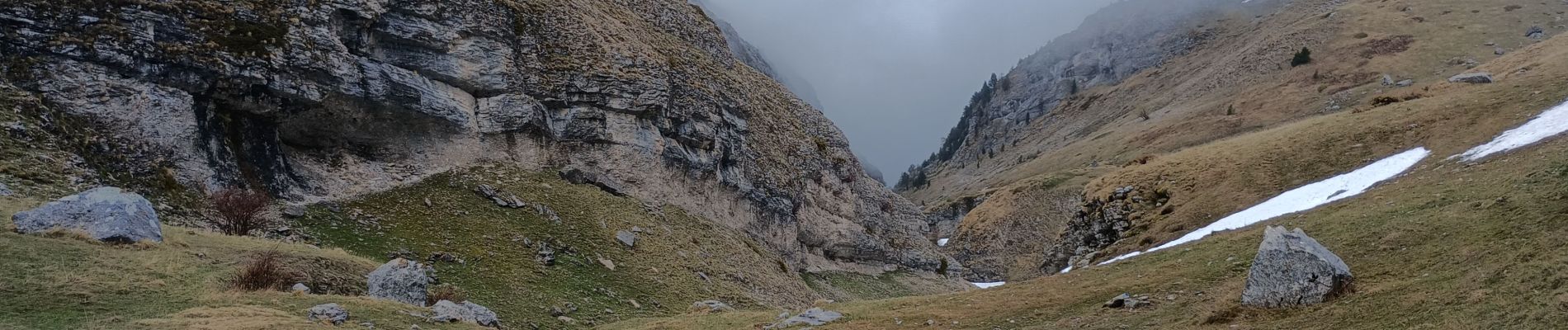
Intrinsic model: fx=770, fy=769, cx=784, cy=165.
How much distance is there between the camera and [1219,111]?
122688mm

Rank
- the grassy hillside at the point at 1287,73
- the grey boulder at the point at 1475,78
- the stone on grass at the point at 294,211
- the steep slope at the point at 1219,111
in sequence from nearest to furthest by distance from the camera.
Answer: the stone on grass at the point at 294,211
the steep slope at the point at 1219,111
the grey boulder at the point at 1475,78
the grassy hillside at the point at 1287,73

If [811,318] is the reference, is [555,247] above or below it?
below

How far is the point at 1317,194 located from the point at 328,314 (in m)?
41.7

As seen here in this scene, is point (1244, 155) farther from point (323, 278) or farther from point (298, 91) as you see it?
point (298, 91)

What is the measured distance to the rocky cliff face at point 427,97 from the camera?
114 feet

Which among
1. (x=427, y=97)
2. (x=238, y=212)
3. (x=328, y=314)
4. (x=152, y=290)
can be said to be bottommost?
(x=238, y=212)

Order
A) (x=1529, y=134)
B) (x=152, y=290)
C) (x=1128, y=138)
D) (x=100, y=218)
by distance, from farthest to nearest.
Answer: (x=1128, y=138)
(x=1529, y=134)
(x=100, y=218)
(x=152, y=290)

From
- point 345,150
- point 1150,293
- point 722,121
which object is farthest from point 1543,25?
point 345,150

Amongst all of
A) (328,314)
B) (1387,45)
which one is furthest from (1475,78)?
(1387,45)

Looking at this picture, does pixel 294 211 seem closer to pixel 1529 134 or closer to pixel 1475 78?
pixel 1529 134

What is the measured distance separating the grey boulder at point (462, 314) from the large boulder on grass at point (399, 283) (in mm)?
1113

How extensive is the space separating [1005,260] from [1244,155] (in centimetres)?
5310

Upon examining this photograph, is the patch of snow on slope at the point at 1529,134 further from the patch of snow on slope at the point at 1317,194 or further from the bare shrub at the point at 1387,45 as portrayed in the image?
the bare shrub at the point at 1387,45

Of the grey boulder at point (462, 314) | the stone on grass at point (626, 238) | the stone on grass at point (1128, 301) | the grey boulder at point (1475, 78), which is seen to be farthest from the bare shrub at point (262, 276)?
the grey boulder at point (1475, 78)
